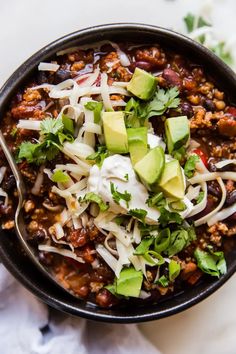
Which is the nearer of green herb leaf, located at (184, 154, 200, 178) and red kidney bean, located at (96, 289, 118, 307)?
green herb leaf, located at (184, 154, 200, 178)

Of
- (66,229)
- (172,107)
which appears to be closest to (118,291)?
(66,229)

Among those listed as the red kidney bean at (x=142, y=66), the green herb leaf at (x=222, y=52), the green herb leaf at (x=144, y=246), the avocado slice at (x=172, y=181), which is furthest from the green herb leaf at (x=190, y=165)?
the green herb leaf at (x=222, y=52)

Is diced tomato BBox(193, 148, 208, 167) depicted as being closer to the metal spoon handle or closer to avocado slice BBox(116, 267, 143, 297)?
avocado slice BBox(116, 267, 143, 297)

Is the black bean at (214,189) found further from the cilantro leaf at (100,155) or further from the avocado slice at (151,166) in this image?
the cilantro leaf at (100,155)

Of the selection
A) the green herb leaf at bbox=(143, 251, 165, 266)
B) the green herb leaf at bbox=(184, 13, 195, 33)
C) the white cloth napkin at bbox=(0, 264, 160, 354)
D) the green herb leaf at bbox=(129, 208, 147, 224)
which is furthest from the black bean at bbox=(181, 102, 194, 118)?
the white cloth napkin at bbox=(0, 264, 160, 354)

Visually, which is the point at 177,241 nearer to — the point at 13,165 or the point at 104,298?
the point at 104,298
